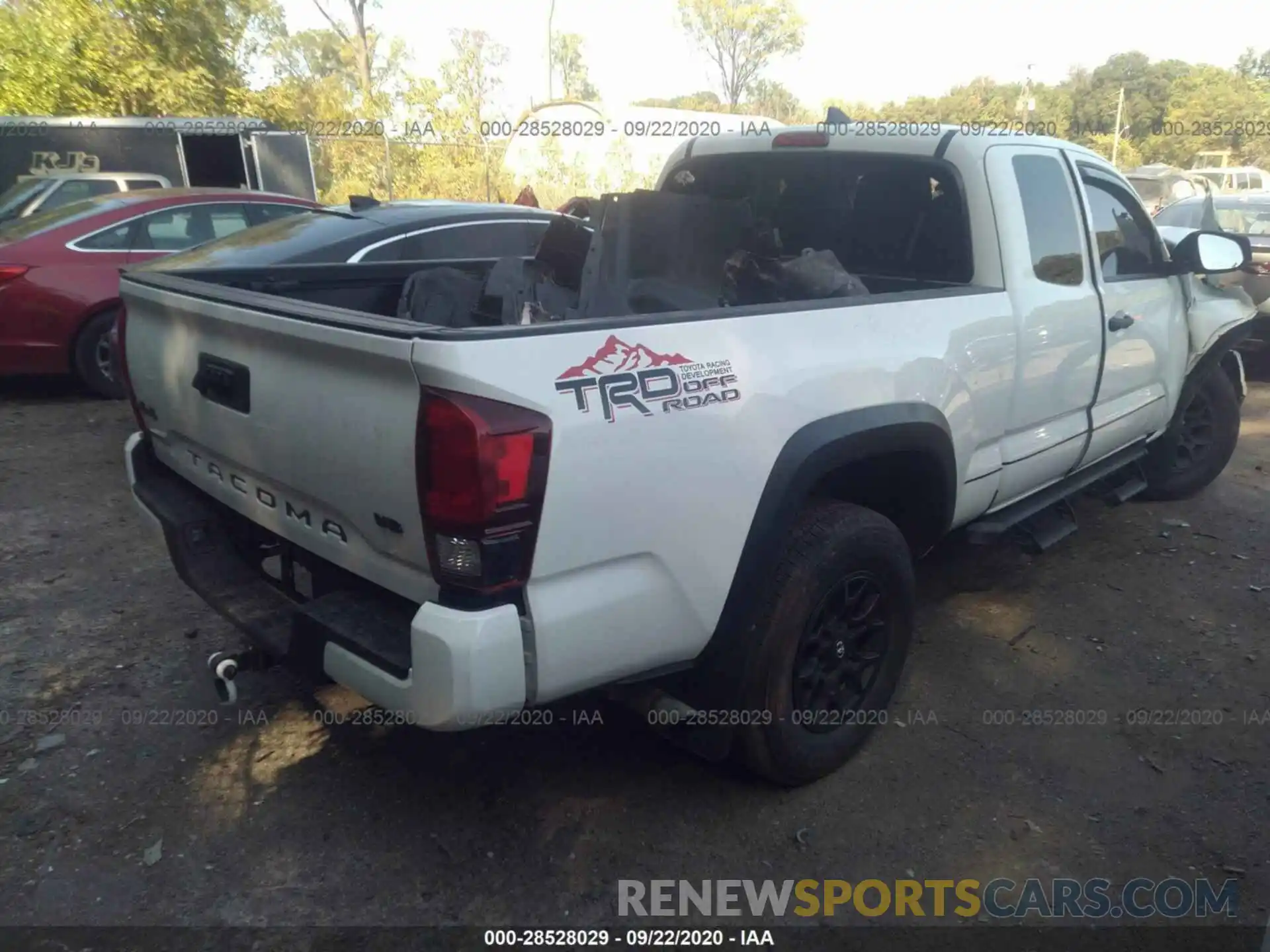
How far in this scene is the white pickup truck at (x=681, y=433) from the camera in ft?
6.42

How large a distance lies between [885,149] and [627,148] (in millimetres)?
20853

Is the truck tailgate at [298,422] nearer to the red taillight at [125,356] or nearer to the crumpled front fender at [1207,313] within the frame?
the red taillight at [125,356]

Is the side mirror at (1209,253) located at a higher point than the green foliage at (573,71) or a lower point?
lower

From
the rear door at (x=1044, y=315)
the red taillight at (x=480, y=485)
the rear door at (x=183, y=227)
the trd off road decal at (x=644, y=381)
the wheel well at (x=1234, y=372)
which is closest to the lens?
the red taillight at (x=480, y=485)

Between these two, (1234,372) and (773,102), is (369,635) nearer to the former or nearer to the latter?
(1234,372)

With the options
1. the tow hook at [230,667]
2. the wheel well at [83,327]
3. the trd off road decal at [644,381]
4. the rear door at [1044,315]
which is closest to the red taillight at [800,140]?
the rear door at [1044,315]

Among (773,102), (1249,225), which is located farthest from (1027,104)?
(1249,225)

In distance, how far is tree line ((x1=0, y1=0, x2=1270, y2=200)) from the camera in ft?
56.3

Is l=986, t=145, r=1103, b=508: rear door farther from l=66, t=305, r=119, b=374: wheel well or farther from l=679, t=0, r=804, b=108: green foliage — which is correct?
l=679, t=0, r=804, b=108: green foliage

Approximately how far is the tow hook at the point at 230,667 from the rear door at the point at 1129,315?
341 centimetres

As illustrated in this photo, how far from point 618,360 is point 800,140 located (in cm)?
214

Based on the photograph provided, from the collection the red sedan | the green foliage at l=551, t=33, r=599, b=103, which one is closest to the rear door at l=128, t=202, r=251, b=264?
the red sedan

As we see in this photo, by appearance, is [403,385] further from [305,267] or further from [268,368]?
[305,267]

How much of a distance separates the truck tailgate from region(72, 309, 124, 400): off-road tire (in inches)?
186
